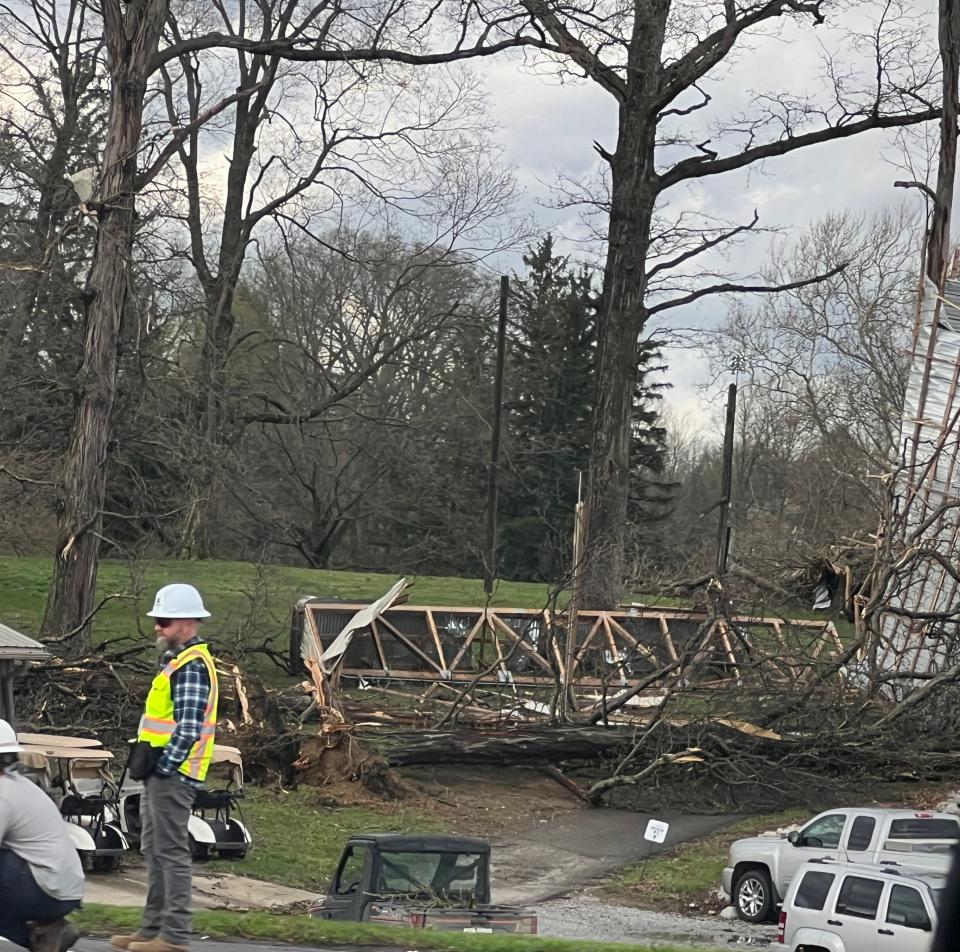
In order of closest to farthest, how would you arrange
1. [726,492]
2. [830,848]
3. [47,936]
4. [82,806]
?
[47,936] → [82,806] → [830,848] → [726,492]

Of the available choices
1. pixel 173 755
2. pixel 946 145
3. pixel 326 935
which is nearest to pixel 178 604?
pixel 173 755

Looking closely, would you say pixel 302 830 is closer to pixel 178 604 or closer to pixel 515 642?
pixel 515 642

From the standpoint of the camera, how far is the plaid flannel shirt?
6.52 meters

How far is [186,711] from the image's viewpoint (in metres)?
6.56

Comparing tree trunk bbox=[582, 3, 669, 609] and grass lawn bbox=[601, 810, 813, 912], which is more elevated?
tree trunk bbox=[582, 3, 669, 609]

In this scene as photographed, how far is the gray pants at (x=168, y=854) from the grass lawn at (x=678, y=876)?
10633 millimetres

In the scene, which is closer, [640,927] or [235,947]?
[235,947]

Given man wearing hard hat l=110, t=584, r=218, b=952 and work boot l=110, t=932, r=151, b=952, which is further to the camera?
work boot l=110, t=932, r=151, b=952

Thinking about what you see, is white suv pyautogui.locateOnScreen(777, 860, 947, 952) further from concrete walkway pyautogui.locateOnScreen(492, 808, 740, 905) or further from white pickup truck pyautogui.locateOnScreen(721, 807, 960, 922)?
concrete walkway pyautogui.locateOnScreen(492, 808, 740, 905)

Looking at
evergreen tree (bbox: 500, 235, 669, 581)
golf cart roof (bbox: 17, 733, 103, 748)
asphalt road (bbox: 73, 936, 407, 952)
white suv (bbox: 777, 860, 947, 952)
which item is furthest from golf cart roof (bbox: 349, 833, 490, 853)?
evergreen tree (bbox: 500, 235, 669, 581)

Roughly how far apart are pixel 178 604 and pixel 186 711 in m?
0.47

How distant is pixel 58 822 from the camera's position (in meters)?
6.32

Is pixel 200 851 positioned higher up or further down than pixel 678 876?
higher up

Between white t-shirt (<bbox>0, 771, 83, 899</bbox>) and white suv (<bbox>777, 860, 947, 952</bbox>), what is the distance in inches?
355
